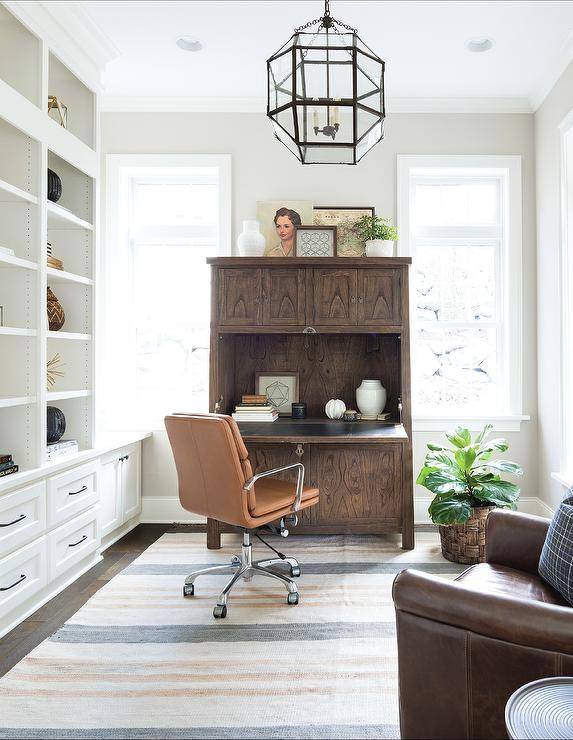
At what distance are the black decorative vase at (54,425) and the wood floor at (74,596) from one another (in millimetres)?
785

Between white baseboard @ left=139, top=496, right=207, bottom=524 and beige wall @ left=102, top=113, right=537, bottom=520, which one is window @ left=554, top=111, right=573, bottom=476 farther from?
white baseboard @ left=139, top=496, right=207, bottom=524

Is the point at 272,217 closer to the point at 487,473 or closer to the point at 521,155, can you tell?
the point at 521,155

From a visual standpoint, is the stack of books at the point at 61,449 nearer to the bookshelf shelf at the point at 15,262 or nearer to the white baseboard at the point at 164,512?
the bookshelf shelf at the point at 15,262

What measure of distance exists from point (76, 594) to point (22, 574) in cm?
42

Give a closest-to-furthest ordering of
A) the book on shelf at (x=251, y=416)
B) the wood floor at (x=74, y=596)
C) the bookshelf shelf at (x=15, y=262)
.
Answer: the wood floor at (x=74, y=596) → the bookshelf shelf at (x=15, y=262) → the book on shelf at (x=251, y=416)

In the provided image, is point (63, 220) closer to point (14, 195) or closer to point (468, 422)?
point (14, 195)

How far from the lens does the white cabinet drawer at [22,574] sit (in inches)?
92.0

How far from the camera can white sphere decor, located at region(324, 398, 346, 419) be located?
3754mm

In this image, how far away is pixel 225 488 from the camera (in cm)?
258

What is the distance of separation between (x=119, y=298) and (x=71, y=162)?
1.30 m

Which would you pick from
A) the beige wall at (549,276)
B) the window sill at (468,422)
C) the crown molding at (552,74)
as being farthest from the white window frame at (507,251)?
the crown molding at (552,74)

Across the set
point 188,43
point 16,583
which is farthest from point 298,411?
point 188,43

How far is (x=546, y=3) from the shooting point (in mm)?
2863

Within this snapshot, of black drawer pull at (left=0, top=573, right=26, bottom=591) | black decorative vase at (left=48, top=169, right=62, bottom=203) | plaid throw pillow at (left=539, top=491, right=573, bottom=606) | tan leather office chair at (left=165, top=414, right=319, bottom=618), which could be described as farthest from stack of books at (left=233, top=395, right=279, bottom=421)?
plaid throw pillow at (left=539, top=491, right=573, bottom=606)
